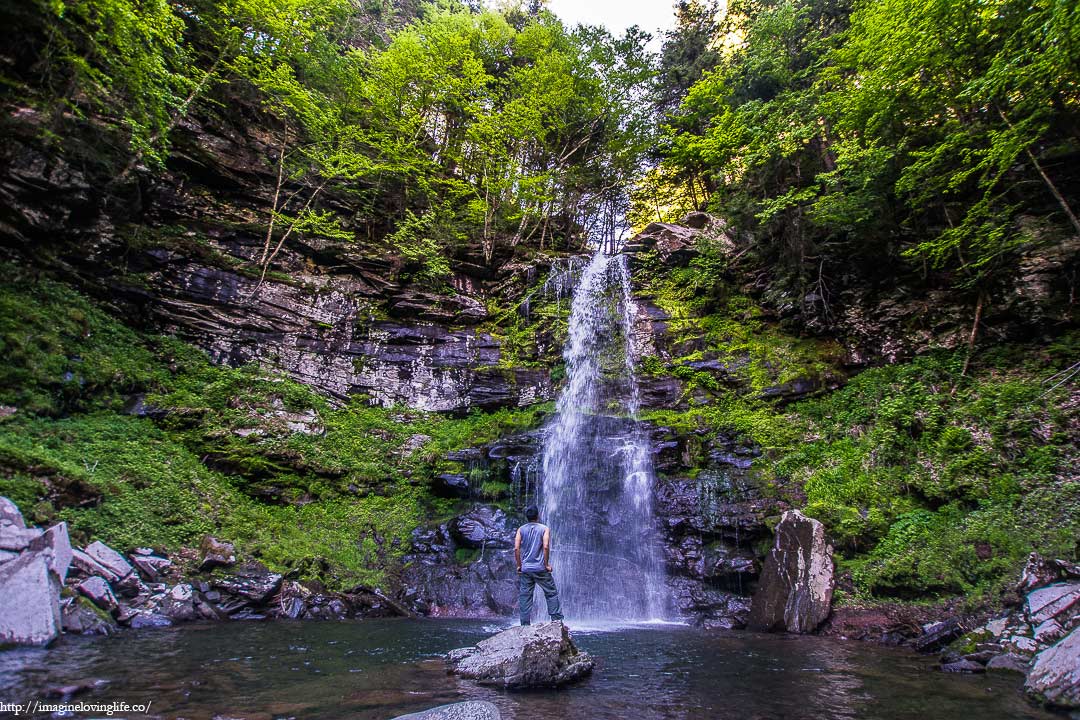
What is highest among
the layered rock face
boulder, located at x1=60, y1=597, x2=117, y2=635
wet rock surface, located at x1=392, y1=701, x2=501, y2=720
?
the layered rock face

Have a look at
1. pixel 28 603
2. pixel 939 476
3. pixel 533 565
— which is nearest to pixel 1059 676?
pixel 533 565

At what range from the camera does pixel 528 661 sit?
4.30 meters

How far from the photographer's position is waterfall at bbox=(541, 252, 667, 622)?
9.77 meters

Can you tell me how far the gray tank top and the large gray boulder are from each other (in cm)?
509

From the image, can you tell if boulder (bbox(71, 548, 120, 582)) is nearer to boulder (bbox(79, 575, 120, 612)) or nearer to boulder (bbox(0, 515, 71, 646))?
boulder (bbox(79, 575, 120, 612))

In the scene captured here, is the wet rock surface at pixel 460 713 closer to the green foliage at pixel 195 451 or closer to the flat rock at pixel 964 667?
the flat rock at pixel 964 667

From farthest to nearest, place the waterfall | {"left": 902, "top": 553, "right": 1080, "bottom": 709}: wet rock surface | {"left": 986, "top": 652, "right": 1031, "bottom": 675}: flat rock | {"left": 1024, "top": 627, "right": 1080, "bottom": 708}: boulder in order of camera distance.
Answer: the waterfall → {"left": 986, "top": 652, "right": 1031, "bottom": 675}: flat rock → {"left": 902, "top": 553, "right": 1080, "bottom": 709}: wet rock surface → {"left": 1024, "top": 627, "right": 1080, "bottom": 708}: boulder

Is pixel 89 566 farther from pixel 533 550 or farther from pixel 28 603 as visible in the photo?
pixel 533 550

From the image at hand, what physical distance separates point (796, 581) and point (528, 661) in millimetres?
6079

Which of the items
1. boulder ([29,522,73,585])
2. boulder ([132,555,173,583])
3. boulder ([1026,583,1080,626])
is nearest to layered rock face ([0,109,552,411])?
boulder ([132,555,173,583])

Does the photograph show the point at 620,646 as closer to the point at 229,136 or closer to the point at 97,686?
the point at 97,686

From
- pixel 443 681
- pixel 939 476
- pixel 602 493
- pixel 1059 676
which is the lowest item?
pixel 443 681

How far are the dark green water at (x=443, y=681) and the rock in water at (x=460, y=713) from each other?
275mm

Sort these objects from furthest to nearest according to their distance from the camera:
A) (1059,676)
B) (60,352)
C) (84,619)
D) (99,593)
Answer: (60,352)
(99,593)
(84,619)
(1059,676)
